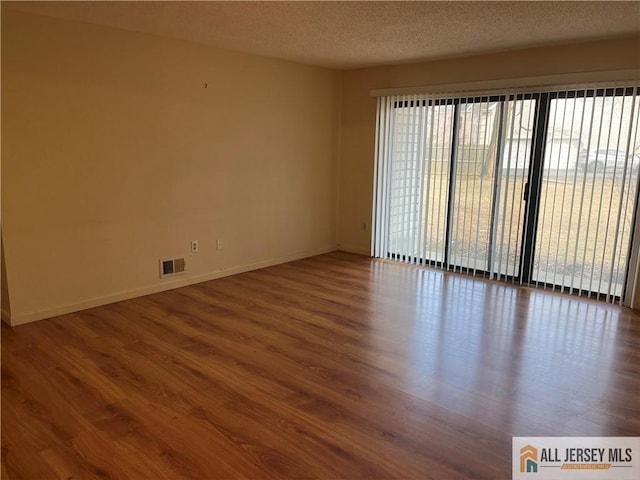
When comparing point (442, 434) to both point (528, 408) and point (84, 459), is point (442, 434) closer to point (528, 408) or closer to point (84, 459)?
point (528, 408)

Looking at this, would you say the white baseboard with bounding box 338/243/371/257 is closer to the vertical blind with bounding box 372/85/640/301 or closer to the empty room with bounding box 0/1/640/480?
the empty room with bounding box 0/1/640/480

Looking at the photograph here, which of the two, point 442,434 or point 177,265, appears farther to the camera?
point 177,265

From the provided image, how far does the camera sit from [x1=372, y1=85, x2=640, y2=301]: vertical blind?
4.33 m

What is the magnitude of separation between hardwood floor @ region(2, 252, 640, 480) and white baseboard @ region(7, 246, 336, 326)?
10 centimetres

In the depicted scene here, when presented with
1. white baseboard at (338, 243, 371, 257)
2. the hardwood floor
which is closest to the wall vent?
the hardwood floor

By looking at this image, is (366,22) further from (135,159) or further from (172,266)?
(172,266)

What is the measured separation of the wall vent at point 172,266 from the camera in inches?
185

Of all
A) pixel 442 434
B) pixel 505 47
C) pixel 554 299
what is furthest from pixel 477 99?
pixel 442 434

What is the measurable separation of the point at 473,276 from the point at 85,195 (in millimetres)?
3989

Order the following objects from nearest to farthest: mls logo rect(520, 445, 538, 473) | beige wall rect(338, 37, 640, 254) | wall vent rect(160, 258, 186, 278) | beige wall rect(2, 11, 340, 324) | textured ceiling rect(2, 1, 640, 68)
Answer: mls logo rect(520, 445, 538, 473)
textured ceiling rect(2, 1, 640, 68)
beige wall rect(2, 11, 340, 324)
beige wall rect(338, 37, 640, 254)
wall vent rect(160, 258, 186, 278)

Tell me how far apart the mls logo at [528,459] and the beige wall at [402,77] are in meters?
3.53

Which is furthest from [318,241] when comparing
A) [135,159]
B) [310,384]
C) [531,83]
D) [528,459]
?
[528,459]

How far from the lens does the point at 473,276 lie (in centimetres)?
530

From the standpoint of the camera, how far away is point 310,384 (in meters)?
2.90
